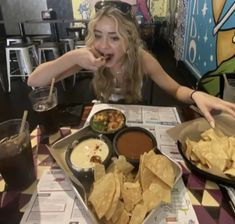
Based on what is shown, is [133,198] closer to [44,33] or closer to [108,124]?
[108,124]

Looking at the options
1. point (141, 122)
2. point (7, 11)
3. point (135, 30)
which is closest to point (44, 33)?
point (7, 11)

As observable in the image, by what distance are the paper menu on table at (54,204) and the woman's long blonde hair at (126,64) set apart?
2.76ft

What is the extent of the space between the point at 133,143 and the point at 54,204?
341 mm

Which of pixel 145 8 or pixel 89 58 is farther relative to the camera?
pixel 145 8

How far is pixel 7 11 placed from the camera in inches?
249

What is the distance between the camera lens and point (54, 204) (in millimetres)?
739

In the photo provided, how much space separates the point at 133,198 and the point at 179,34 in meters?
4.19

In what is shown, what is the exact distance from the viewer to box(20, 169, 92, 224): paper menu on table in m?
0.69

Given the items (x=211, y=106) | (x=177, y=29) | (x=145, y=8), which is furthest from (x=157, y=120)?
(x=145, y=8)

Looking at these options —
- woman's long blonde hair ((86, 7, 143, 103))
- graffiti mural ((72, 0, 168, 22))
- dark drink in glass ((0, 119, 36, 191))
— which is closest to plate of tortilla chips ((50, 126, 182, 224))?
dark drink in glass ((0, 119, 36, 191))

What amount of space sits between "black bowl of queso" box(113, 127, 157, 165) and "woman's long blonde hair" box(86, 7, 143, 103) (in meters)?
0.66

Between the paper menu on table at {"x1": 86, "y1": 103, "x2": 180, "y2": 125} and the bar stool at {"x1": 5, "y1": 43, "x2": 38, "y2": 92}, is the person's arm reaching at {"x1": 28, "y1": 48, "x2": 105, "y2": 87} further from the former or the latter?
the bar stool at {"x1": 5, "y1": 43, "x2": 38, "y2": 92}

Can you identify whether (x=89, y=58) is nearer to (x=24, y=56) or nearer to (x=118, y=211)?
(x=118, y=211)

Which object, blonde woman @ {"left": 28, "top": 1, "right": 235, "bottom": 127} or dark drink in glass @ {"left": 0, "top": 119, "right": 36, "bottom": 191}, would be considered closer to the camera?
dark drink in glass @ {"left": 0, "top": 119, "right": 36, "bottom": 191}
